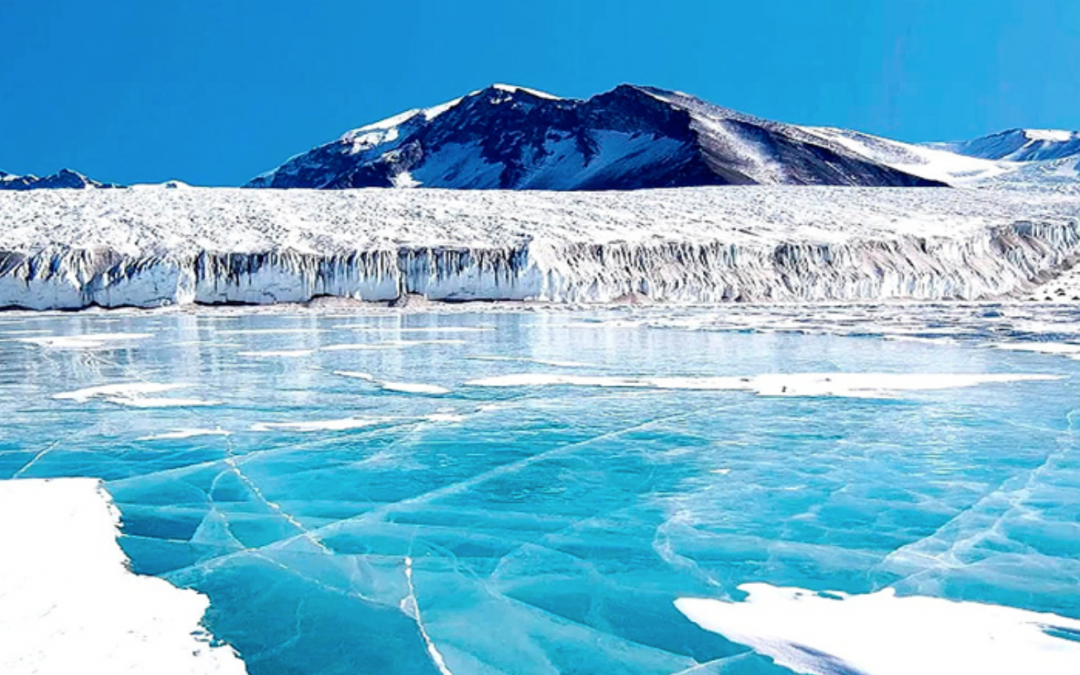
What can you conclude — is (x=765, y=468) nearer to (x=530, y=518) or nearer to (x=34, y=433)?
(x=530, y=518)

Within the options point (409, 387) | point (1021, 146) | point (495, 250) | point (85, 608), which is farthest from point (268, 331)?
point (1021, 146)

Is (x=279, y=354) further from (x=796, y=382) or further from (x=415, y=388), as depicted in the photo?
(x=796, y=382)

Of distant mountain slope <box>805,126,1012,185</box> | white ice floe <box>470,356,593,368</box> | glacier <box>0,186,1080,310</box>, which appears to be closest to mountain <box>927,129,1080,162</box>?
distant mountain slope <box>805,126,1012,185</box>

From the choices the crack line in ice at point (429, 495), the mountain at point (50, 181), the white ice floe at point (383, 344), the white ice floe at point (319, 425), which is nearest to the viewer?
the crack line in ice at point (429, 495)

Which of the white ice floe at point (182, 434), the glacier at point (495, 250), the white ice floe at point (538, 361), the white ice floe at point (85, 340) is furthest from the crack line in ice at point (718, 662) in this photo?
the glacier at point (495, 250)

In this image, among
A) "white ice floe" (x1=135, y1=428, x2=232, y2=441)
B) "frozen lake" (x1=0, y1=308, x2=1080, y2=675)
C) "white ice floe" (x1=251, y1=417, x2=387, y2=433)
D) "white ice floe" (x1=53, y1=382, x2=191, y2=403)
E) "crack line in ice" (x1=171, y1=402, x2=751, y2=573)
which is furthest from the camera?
"white ice floe" (x1=53, y1=382, x2=191, y2=403)

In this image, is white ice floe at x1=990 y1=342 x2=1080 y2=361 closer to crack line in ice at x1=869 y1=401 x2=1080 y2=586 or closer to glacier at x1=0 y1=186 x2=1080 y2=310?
crack line in ice at x1=869 y1=401 x2=1080 y2=586

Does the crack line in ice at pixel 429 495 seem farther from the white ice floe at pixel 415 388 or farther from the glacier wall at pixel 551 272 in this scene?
the glacier wall at pixel 551 272
